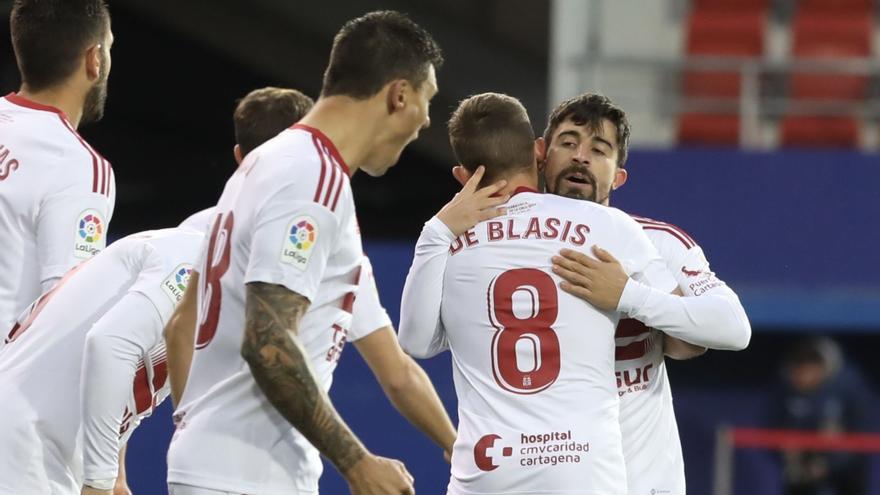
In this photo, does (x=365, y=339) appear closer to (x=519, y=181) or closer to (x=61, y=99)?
(x=519, y=181)

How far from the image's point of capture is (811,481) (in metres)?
9.69

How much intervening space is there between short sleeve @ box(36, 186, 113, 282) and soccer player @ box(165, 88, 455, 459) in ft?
0.98

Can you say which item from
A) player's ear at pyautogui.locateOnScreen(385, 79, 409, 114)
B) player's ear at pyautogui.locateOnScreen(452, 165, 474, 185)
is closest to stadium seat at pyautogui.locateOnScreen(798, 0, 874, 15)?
player's ear at pyautogui.locateOnScreen(452, 165, 474, 185)

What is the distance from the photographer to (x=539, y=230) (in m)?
4.07

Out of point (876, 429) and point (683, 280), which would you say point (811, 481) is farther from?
point (683, 280)

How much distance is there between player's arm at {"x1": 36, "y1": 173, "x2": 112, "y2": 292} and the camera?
4.37 meters

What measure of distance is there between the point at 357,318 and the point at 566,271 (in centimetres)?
63

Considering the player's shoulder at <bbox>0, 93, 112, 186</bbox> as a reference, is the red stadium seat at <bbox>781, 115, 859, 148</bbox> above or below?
above

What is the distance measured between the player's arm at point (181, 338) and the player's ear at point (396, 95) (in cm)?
64

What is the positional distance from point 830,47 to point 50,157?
8.73 m

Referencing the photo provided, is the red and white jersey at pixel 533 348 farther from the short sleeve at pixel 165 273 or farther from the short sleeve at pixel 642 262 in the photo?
the short sleeve at pixel 165 273

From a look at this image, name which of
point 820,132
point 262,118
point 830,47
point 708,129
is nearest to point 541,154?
point 262,118

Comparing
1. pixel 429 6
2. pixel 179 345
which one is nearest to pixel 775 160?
pixel 429 6

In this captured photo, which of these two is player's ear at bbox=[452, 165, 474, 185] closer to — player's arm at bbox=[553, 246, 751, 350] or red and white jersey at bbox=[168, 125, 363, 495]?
player's arm at bbox=[553, 246, 751, 350]
